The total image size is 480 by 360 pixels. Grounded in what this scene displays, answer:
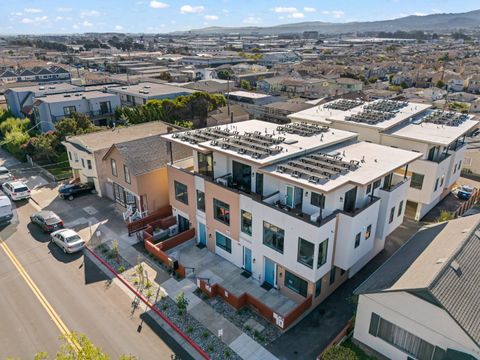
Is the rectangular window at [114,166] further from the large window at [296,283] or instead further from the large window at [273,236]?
the large window at [296,283]

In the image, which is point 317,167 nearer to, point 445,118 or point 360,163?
point 360,163

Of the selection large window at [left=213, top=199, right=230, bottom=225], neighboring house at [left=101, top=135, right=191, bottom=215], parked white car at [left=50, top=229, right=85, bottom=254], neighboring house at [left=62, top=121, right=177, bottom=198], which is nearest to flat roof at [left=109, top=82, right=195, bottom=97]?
neighboring house at [left=62, top=121, right=177, bottom=198]

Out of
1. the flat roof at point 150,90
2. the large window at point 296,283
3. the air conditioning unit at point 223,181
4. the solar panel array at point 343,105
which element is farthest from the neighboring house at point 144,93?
the large window at point 296,283

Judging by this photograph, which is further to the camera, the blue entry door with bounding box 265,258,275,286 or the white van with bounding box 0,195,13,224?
the white van with bounding box 0,195,13,224

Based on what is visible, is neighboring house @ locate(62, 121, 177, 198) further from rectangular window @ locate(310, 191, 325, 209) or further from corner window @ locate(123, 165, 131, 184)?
rectangular window @ locate(310, 191, 325, 209)

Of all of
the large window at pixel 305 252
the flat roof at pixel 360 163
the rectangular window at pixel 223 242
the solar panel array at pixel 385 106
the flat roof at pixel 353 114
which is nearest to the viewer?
the flat roof at pixel 360 163

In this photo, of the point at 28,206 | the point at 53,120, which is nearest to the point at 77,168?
the point at 28,206
